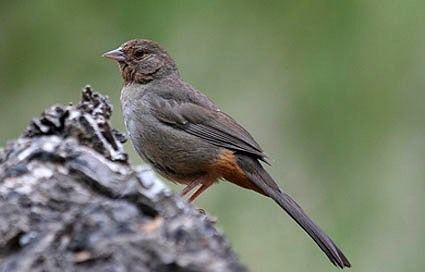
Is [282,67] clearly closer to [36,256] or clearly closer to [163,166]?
[163,166]

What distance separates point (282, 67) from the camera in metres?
8.55

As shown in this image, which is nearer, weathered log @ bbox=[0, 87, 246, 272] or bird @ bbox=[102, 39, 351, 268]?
weathered log @ bbox=[0, 87, 246, 272]

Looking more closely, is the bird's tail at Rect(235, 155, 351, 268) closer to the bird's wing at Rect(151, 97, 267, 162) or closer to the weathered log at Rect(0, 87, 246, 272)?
the bird's wing at Rect(151, 97, 267, 162)

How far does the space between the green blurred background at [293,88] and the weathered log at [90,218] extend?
3914 mm

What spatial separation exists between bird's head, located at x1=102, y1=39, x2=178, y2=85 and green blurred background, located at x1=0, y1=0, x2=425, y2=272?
741mm

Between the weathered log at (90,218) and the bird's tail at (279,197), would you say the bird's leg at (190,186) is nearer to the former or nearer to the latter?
the bird's tail at (279,197)

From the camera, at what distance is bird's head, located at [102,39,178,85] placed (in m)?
6.07

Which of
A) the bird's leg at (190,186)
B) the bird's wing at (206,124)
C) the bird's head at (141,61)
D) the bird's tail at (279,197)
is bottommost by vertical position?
the bird's leg at (190,186)

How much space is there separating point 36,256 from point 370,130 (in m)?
6.17

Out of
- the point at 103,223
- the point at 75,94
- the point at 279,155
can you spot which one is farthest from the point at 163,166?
the point at 103,223

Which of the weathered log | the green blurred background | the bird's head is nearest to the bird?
the bird's head

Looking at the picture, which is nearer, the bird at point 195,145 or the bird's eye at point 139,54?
the bird at point 195,145

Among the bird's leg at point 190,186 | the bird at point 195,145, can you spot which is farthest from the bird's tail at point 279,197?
the bird's leg at point 190,186

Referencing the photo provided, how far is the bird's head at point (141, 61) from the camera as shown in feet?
19.9
